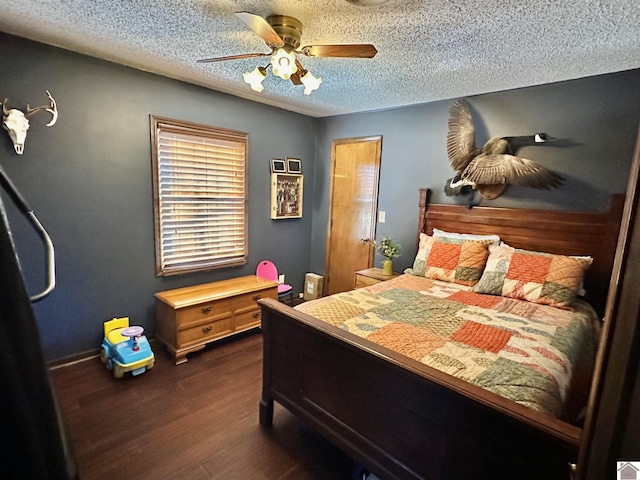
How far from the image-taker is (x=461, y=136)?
9.82 feet

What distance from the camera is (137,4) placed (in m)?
1.68

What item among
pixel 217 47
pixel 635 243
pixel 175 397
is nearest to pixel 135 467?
pixel 175 397

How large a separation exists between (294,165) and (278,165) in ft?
0.84

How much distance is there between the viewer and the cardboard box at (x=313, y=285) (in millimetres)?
4281

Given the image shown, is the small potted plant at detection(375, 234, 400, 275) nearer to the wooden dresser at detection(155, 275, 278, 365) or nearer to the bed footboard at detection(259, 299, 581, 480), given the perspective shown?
the wooden dresser at detection(155, 275, 278, 365)

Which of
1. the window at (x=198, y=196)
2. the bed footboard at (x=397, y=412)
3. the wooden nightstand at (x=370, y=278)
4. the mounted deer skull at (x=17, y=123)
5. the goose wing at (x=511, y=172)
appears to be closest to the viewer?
the bed footboard at (x=397, y=412)

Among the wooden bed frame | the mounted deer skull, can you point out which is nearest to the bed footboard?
the wooden bed frame

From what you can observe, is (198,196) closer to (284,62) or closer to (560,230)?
(284,62)

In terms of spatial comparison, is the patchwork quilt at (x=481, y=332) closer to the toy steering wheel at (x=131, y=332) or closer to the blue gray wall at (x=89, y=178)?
the toy steering wheel at (x=131, y=332)

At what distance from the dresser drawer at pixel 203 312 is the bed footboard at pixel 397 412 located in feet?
3.35

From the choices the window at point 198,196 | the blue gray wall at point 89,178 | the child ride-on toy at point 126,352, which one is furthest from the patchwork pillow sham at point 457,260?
the child ride-on toy at point 126,352

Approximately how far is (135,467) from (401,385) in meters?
1.49

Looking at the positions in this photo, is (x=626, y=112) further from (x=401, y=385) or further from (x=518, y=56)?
(x=401, y=385)

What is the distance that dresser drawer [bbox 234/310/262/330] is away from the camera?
308 cm
